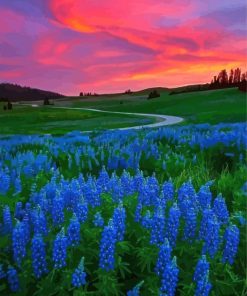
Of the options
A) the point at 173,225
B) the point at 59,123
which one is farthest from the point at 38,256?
the point at 59,123

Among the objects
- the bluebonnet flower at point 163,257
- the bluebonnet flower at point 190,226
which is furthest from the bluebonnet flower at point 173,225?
the bluebonnet flower at point 163,257

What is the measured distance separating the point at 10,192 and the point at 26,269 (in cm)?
128

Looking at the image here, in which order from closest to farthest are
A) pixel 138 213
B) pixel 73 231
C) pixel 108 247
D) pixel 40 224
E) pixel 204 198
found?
1. pixel 108 247
2. pixel 73 231
3. pixel 40 224
4. pixel 138 213
5. pixel 204 198

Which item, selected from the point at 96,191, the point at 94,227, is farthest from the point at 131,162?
the point at 94,227

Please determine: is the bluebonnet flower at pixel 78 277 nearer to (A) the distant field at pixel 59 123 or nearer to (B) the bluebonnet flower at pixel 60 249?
(B) the bluebonnet flower at pixel 60 249

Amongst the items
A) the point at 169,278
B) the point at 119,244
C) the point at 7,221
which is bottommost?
the point at 169,278

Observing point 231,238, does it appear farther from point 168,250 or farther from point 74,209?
point 74,209

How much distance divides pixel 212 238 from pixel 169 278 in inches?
20.1

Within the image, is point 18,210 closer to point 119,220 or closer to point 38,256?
point 38,256

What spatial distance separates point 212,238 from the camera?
3232 mm

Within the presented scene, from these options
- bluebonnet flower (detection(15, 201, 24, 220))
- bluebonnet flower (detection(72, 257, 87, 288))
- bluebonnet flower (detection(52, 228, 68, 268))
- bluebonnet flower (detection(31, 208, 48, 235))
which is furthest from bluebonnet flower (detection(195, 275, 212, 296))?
bluebonnet flower (detection(15, 201, 24, 220))

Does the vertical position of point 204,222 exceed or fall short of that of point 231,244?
it exceeds it

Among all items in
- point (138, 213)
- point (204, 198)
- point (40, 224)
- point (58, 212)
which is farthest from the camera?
point (204, 198)

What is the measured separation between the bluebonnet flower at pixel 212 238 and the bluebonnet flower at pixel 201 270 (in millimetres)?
267
